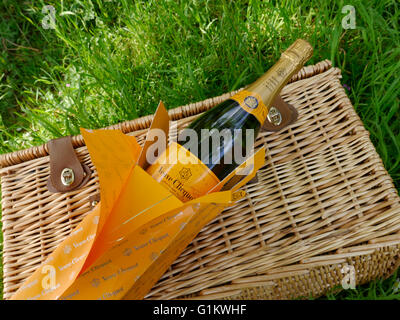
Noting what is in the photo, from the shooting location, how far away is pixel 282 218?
0.90m

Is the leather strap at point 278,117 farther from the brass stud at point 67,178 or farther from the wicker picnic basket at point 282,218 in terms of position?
the brass stud at point 67,178

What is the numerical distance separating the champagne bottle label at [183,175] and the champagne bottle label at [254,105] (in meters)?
0.23

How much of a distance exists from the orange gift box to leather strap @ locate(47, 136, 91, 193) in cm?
23

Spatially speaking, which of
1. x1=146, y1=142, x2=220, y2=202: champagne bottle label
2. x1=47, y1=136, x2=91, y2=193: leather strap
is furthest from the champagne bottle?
x1=47, y1=136, x2=91, y2=193: leather strap

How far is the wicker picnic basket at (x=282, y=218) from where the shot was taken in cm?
85

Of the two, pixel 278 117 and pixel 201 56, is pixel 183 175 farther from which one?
pixel 201 56

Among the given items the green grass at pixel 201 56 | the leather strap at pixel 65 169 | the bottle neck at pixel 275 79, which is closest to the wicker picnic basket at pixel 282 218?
the leather strap at pixel 65 169

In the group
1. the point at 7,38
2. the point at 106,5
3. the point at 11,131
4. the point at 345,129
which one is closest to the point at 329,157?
the point at 345,129

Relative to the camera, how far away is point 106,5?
1581 millimetres

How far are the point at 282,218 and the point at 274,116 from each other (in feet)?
0.99

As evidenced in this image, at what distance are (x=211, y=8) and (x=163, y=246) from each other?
1.17 meters

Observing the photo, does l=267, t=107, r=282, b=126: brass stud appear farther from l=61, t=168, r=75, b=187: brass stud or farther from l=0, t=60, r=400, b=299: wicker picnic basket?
l=61, t=168, r=75, b=187: brass stud

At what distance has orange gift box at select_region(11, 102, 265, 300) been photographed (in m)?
0.69
